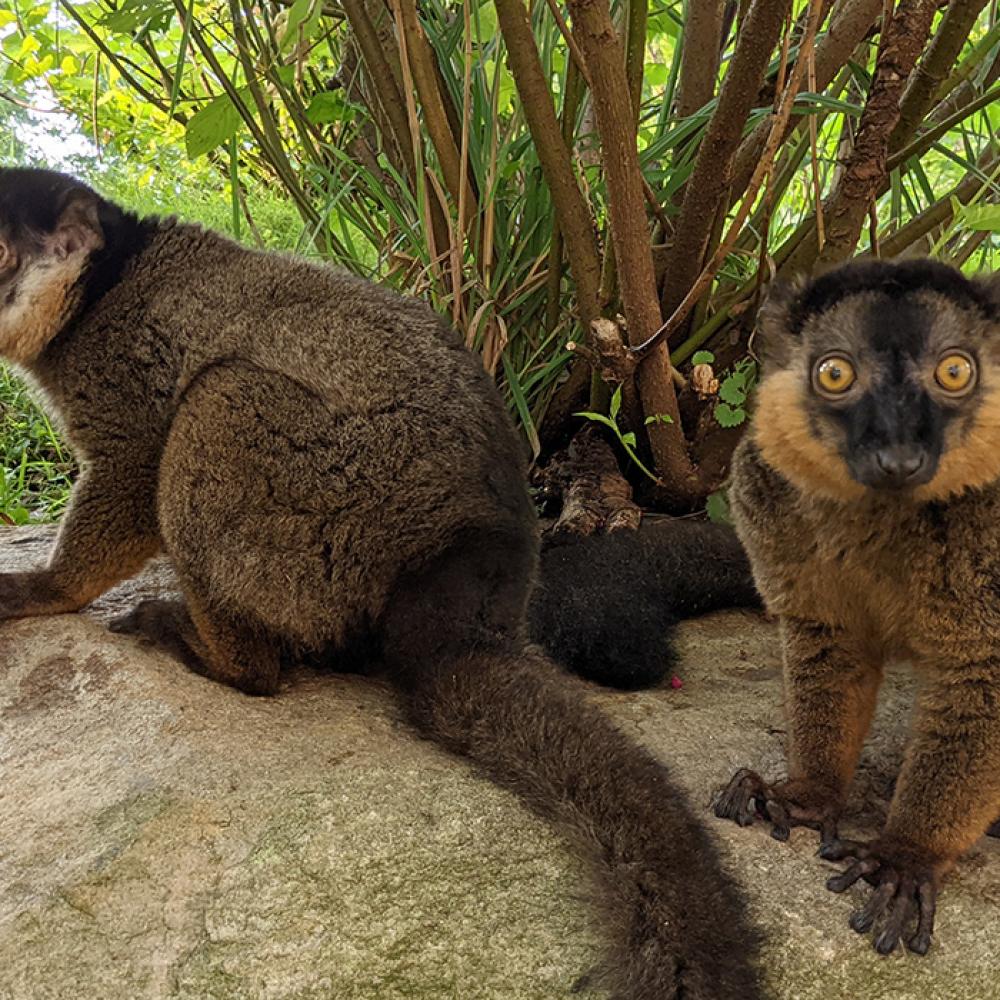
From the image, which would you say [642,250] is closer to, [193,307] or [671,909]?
[193,307]

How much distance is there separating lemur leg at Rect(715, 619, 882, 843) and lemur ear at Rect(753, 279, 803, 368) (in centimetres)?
71

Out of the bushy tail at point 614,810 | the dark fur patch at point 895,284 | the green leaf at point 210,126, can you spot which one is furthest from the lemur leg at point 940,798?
the green leaf at point 210,126

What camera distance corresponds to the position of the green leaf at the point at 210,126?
3850 mm

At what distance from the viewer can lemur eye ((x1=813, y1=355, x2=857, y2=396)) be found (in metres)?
2.62

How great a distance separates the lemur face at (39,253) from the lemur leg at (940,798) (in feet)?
10.3

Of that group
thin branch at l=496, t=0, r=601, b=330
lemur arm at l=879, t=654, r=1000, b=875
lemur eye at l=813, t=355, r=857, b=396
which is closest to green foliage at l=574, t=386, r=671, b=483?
thin branch at l=496, t=0, r=601, b=330

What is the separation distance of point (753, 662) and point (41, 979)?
264 centimetres

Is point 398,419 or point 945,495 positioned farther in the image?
point 398,419

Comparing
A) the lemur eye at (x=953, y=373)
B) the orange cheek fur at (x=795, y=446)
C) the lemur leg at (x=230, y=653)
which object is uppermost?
the lemur eye at (x=953, y=373)

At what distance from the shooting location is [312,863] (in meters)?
2.61

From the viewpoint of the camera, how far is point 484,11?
427 cm

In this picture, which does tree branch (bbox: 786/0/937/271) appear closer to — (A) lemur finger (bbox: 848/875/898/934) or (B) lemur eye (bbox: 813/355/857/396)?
(B) lemur eye (bbox: 813/355/857/396)

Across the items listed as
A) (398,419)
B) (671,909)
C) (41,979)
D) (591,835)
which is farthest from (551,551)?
(41,979)

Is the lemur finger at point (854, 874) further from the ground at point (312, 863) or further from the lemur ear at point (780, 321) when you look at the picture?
the lemur ear at point (780, 321)
